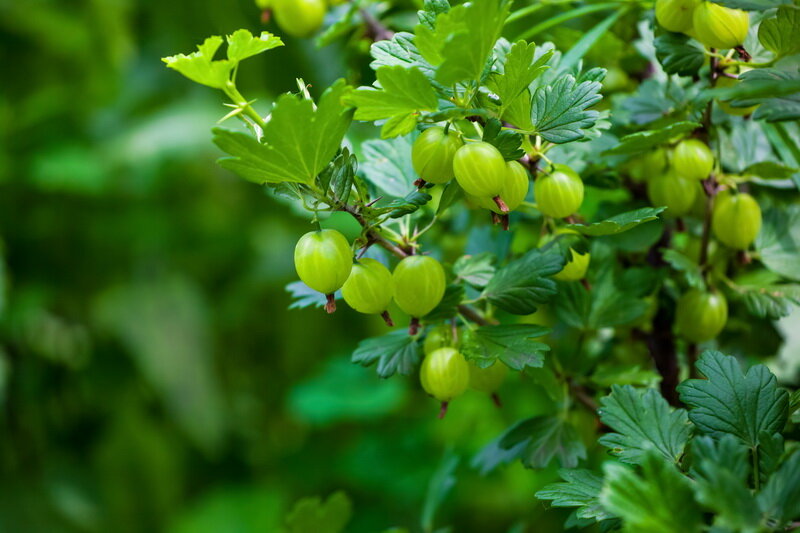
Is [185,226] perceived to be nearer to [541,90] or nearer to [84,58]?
[84,58]

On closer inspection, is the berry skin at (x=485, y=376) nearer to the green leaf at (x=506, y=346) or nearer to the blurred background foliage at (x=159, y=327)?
the green leaf at (x=506, y=346)

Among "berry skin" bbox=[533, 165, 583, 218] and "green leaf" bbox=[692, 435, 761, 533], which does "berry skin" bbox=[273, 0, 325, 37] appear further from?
"green leaf" bbox=[692, 435, 761, 533]

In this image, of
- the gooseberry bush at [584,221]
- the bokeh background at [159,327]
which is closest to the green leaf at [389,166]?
the gooseberry bush at [584,221]

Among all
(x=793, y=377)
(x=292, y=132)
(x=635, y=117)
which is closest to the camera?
(x=292, y=132)

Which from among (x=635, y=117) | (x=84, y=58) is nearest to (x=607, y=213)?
(x=635, y=117)

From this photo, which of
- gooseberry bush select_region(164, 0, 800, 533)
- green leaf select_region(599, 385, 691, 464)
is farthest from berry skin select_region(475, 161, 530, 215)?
green leaf select_region(599, 385, 691, 464)

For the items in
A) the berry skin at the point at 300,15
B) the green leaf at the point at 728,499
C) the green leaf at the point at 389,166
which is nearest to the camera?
the green leaf at the point at 728,499
